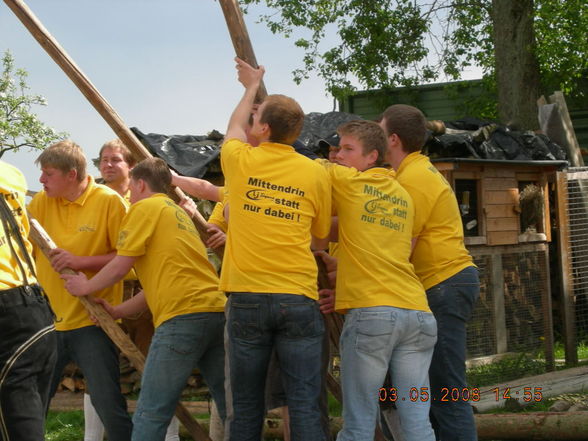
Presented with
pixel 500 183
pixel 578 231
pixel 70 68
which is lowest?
pixel 578 231

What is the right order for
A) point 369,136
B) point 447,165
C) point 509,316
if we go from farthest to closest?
point 509,316 < point 447,165 < point 369,136

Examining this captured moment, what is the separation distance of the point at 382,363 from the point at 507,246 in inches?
205

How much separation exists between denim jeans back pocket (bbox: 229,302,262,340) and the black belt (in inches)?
33.8

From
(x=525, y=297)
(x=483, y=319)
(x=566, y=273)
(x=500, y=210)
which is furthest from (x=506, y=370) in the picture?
(x=500, y=210)

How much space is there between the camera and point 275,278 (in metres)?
3.77

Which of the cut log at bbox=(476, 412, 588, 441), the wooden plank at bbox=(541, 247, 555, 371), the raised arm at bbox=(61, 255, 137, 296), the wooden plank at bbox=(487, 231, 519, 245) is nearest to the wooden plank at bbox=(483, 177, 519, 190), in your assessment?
the wooden plank at bbox=(487, 231, 519, 245)

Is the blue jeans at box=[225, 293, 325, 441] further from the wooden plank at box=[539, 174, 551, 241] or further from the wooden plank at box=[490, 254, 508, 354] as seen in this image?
the wooden plank at box=[539, 174, 551, 241]

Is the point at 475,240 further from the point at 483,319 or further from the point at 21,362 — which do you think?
the point at 21,362

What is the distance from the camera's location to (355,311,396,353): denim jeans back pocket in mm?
3869

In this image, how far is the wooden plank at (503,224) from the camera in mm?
8617

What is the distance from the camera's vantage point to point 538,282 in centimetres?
906

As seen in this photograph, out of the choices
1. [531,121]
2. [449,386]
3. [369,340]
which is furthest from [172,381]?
[531,121]

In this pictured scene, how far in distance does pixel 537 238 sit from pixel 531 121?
4.21 metres

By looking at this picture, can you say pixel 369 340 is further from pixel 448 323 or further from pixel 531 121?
pixel 531 121
